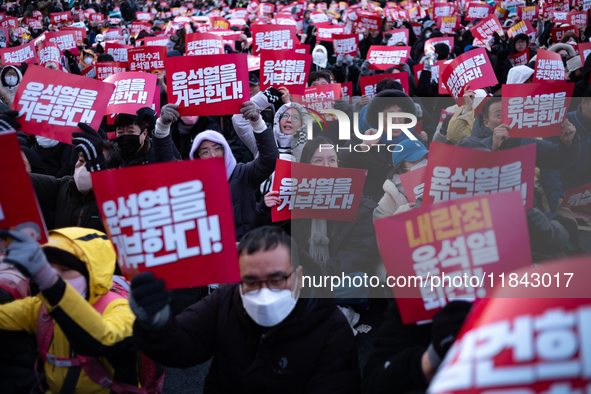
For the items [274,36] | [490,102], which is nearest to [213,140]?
[490,102]

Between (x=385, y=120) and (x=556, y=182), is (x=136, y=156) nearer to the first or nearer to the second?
(x=385, y=120)

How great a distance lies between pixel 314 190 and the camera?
329cm

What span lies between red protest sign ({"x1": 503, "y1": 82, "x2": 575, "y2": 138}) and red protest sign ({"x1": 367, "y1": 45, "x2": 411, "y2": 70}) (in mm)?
4158

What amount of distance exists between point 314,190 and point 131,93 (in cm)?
255

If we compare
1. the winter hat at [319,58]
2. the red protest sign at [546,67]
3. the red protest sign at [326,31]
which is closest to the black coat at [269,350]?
the red protest sign at [546,67]

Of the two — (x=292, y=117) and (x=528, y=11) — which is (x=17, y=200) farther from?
(x=528, y=11)

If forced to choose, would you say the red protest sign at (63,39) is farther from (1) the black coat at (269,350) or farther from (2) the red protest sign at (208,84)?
(1) the black coat at (269,350)

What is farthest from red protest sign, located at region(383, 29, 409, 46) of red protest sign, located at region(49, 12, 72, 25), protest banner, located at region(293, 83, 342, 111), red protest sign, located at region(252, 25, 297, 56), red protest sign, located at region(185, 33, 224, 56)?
red protest sign, located at region(49, 12, 72, 25)

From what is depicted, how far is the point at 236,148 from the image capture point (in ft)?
17.0

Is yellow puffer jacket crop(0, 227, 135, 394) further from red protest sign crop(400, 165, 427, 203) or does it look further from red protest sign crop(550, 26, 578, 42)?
red protest sign crop(550, 26, 578, 42)

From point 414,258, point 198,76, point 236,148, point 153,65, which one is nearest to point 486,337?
point 414,258

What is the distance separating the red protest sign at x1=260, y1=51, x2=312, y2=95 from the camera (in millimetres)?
5668

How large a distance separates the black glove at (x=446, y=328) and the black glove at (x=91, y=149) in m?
2.42

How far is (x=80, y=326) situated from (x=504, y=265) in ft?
5.63
